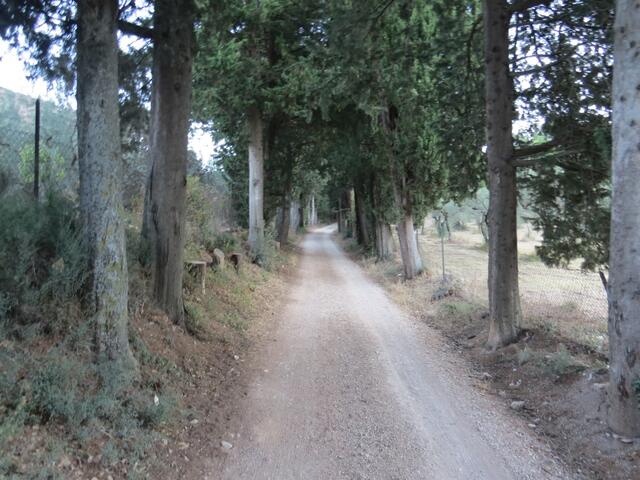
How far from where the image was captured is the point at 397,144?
14234 millimetres

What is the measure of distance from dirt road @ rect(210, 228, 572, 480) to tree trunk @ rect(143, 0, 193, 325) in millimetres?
1806

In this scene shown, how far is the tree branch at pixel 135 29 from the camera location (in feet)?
18.6

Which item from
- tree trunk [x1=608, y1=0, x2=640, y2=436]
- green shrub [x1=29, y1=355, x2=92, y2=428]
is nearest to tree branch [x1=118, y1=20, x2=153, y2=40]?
green shrub [x1=29, y1=355, x2=92, y2=428]

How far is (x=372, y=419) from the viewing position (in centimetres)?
474

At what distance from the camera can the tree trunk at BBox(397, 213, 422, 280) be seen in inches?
584

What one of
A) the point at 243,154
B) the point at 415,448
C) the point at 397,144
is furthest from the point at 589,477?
the point at 243,154

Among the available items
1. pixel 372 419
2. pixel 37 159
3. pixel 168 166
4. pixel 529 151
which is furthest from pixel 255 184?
pixel 372 419

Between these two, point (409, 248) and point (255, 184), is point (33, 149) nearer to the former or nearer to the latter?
point (255, 184)

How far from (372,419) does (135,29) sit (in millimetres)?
5621

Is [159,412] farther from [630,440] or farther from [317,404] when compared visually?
[630,440]

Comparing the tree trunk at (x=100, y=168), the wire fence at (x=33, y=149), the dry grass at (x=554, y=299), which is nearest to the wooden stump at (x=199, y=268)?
the wire fence at (x=33, y=149)

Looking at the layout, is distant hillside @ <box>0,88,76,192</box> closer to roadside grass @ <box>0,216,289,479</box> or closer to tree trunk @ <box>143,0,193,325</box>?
tree trunk @ <box>143,0,193,325</box>

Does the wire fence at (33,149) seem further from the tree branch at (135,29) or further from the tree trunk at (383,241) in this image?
the tree trunk at (383,241)

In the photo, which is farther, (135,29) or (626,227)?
(135,29)
